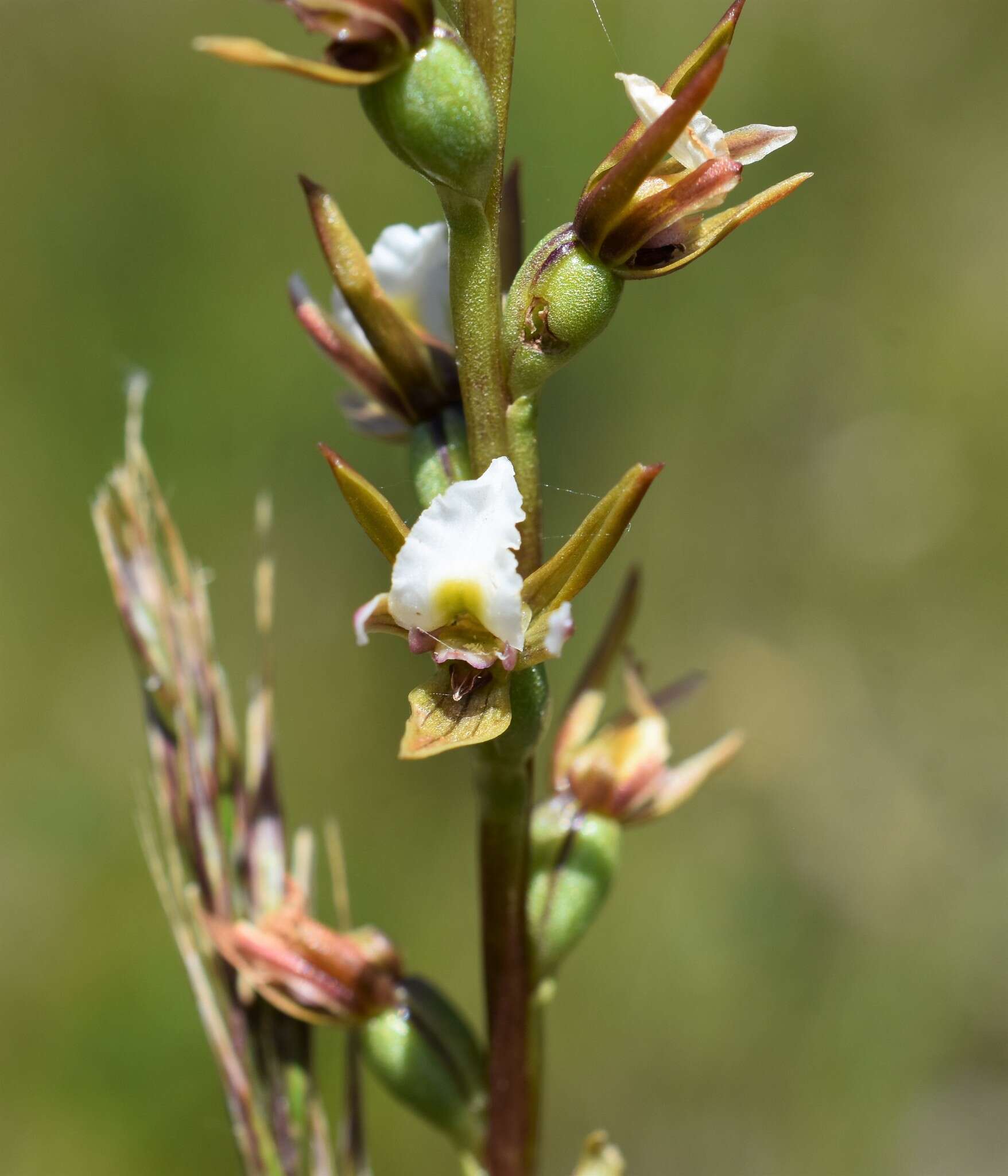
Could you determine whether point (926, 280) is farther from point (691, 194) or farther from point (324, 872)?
point (691, 194)

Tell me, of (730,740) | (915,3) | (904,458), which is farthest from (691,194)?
(915,3)

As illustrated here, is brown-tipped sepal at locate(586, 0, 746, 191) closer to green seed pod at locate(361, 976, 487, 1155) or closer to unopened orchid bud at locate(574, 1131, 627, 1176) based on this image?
green seed pod at locate(361, 976, 487, 1155)

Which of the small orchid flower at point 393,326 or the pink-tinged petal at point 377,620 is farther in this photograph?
the small orchid flower at point 393,326

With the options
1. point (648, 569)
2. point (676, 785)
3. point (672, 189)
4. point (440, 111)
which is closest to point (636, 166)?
point (672, 189)

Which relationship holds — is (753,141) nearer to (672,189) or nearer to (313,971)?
(672,189)

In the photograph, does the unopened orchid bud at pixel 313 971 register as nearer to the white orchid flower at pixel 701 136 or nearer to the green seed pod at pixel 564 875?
the green seed pod at pixel 564 875

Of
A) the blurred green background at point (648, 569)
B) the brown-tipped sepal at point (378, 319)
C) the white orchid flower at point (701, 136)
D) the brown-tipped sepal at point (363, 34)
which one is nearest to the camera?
the brown-tipped sepal at point (363, 34)

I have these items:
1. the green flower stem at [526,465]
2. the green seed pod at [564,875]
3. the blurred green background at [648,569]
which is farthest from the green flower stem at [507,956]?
the blurred green background at [648,569]
